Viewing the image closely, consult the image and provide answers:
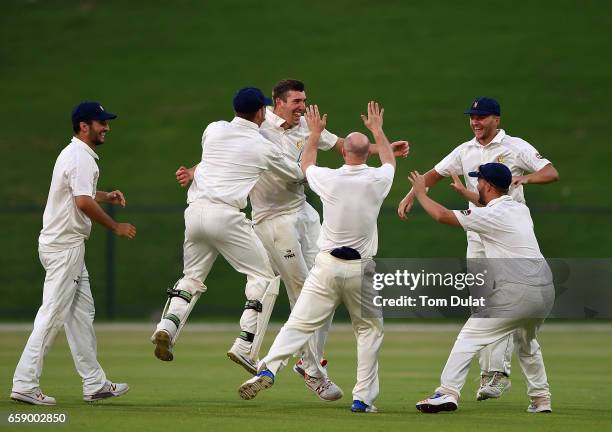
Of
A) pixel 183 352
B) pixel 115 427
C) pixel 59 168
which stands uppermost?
Result: pixel 59 168

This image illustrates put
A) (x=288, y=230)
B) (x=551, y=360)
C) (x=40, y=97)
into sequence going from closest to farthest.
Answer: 1. (x=288, y=230)
2. (x=551, y=360)
3. (x=40, y=97)

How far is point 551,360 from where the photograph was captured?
55.1 ft

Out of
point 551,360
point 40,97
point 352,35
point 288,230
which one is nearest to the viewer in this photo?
point 288,230

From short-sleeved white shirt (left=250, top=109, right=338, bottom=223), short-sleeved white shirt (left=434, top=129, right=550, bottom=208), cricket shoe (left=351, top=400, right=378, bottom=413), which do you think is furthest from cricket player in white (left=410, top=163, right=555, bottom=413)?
short-sleeved white shirt (left=250, top=109, right=338, bottom=223)

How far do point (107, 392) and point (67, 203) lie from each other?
5.81 feet

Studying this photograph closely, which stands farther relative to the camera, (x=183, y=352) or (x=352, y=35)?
(x=352, y=35)

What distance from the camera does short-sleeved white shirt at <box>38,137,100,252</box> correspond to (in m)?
11.0

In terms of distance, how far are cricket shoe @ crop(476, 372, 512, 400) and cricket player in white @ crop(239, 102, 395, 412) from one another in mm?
1725

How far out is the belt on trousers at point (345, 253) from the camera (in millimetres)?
10523

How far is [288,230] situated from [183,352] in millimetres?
6158

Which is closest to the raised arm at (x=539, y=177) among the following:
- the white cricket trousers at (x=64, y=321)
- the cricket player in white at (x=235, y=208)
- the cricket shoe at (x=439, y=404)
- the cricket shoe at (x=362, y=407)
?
the cricket player in white at (x=235, y=208)

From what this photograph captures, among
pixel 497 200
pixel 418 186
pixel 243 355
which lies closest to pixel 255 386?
pixel 243 355

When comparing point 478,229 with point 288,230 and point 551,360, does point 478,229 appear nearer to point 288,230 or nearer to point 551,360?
point 288,230

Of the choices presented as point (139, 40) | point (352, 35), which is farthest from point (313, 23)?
point (139, 40)
